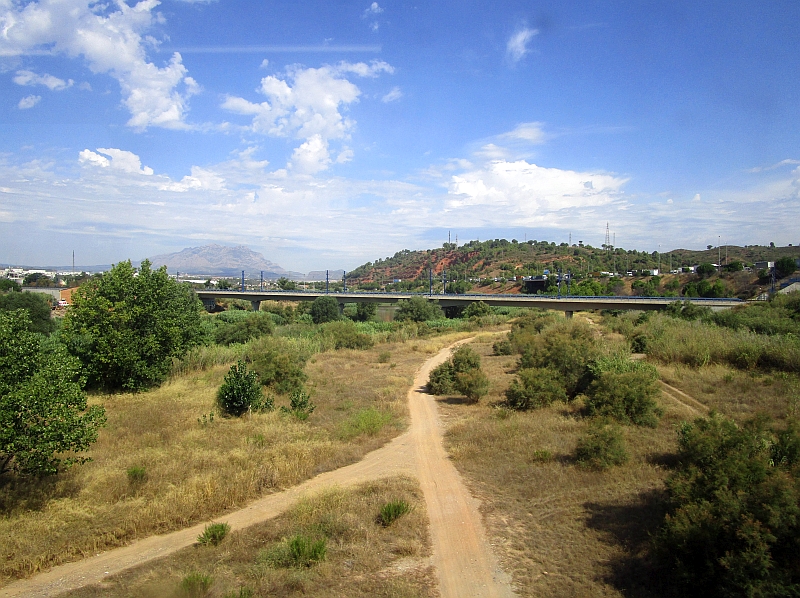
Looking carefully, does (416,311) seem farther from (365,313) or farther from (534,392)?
(534,392)

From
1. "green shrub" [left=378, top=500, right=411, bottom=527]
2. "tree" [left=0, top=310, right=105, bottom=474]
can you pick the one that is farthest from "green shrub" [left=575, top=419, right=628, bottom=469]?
"tree" [left=0, top=310, right=105, bottom=474]

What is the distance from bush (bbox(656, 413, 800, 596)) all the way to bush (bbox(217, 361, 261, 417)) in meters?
13.0

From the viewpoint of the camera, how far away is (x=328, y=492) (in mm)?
10273

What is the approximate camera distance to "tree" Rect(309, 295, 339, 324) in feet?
206

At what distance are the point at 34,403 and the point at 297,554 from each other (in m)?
5.48

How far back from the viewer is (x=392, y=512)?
30.0 ft

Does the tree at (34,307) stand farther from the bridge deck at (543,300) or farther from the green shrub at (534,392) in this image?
the bridge deck at (543,300)

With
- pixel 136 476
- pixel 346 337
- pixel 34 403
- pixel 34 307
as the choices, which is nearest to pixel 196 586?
pixel 34 403

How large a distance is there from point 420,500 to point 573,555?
3370 millimetres

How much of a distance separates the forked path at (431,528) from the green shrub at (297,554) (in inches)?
70.1

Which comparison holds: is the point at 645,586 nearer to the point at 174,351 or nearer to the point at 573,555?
the point at 573,555

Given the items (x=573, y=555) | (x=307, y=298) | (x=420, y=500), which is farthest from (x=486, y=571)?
(x=307, y=298)

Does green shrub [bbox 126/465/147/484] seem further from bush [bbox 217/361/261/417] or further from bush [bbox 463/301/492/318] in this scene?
bush [bbox 463/301/492/318]

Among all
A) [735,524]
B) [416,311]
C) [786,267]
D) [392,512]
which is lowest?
[392,512]
